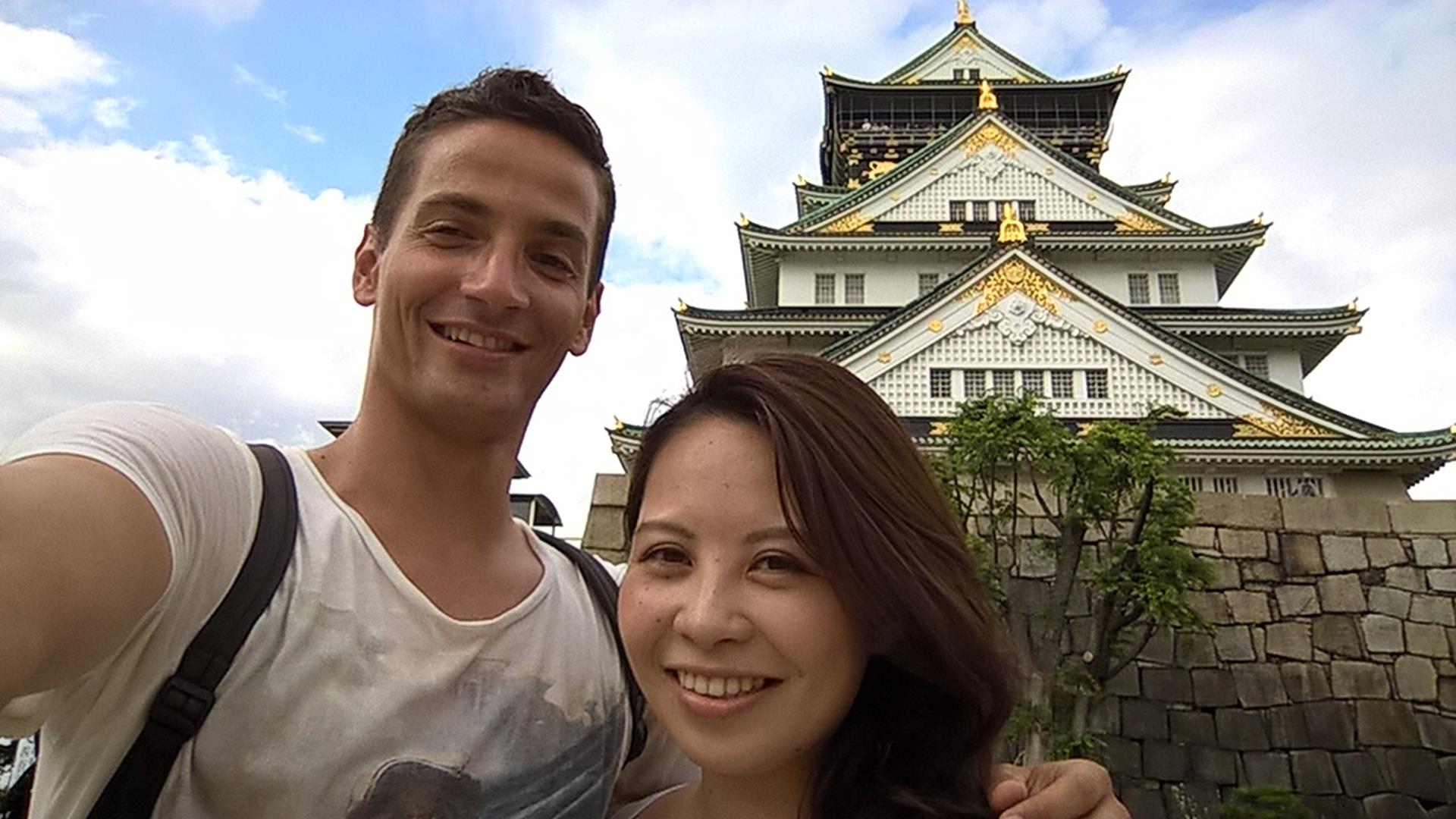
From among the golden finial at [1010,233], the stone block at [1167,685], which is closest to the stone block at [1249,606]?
the stone block at [1167,685]

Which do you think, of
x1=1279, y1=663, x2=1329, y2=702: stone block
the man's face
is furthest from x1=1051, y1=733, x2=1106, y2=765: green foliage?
the man's face

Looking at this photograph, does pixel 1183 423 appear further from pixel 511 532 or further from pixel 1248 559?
pixel 511 532

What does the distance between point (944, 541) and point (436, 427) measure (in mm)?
852

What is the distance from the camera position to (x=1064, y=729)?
6.96 metres

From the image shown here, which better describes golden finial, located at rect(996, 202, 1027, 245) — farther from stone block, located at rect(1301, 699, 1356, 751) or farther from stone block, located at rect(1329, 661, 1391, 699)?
stone block, located at rect(1301, 699, 1356, 751)

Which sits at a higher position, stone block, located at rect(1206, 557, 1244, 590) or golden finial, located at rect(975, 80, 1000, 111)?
golden finial, located at rect(975, 80, 1000, 111)

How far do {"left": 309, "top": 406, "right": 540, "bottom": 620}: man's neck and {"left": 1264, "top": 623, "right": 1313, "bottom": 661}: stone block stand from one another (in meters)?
8.56

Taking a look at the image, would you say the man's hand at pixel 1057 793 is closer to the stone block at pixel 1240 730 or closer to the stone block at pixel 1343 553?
the stone block at pixel 1240 730

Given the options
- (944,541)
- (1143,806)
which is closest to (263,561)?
(944,541)

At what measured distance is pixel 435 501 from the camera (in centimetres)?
159

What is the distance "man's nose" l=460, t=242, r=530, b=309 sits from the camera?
1509 millimetres

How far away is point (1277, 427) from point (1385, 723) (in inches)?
174

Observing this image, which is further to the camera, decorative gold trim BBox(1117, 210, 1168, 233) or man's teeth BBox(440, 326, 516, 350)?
decorative gold trim BBox(1117, 210, 1168, 233)

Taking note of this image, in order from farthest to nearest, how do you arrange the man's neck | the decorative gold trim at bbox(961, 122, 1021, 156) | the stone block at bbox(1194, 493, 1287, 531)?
the decorative gold trim at bbox(961, 122, 1021, 156) < the stone block at bbox(1194, 493, 1287, 531) < the man's neck
